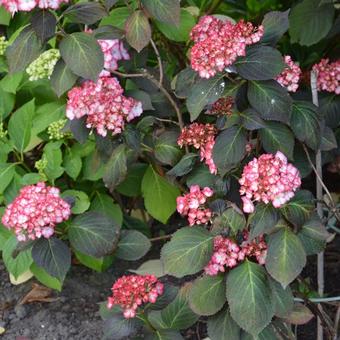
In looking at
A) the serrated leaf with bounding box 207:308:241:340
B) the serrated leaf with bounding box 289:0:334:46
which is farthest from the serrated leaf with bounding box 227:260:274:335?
the serrated leaf with bounding box 289:0:334:46

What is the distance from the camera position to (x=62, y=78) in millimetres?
2127

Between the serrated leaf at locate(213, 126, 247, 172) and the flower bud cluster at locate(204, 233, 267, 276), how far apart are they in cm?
20

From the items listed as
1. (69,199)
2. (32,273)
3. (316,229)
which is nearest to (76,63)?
(69,199)

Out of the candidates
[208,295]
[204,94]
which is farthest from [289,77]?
[208,295]

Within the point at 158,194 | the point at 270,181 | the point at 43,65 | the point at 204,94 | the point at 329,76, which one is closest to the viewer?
the point at 270,181

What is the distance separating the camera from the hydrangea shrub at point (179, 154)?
6.08 feet

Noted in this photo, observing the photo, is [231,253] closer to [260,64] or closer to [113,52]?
[260,64]

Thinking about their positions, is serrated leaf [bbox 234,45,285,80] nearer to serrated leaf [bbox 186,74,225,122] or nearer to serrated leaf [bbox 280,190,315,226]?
serrated leaf [bbox 186,74,225,122]

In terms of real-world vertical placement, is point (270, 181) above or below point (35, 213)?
above

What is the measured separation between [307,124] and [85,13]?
0.65 m

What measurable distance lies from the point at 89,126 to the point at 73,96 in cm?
9

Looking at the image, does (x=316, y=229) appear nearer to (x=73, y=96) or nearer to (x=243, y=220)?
(x=243, y=220)

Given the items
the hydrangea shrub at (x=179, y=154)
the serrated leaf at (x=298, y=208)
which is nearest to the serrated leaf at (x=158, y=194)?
the hydrangea shrub at (x=179, y=154)

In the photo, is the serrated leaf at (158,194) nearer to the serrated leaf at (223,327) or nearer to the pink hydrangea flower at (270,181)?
the serrated leaf at (223,327)
